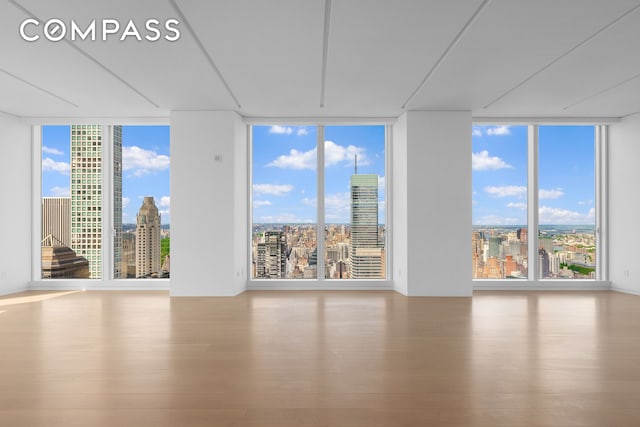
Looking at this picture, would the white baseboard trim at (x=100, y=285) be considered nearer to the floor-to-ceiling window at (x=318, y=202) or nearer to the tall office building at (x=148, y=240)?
the tall office building at (x=148, y=240)

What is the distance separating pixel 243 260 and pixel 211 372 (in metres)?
4.07

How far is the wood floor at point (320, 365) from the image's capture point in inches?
102

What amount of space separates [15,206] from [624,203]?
36.7ft

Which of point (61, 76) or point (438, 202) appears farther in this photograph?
point (438, 202)

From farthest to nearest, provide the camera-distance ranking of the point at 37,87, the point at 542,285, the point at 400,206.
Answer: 1. the point at 542,285
2. the point at 400,206
3. the point at 37,87

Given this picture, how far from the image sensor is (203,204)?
264 inches

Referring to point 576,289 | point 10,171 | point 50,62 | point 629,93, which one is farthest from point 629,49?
point 10,171

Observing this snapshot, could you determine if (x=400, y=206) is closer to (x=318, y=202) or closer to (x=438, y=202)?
(x=438, y=202)

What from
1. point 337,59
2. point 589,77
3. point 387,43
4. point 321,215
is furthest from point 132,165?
point 589,77

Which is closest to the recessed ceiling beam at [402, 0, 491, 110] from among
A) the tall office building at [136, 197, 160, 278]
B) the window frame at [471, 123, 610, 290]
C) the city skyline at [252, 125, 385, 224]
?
the city skyline at [252, 125, 385, 224]

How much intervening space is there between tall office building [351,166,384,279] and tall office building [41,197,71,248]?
5.50m

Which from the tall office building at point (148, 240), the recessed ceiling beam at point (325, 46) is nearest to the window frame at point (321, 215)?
the recessed ceiling beam at point (325, 46)

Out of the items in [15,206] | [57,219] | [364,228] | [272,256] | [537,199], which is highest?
[537,199]

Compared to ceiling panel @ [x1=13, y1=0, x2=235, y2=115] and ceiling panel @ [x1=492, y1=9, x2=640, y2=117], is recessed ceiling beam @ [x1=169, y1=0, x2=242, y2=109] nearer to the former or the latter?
ceiling panel @ [x1=13, y1=0, x2=235, y2=115]
